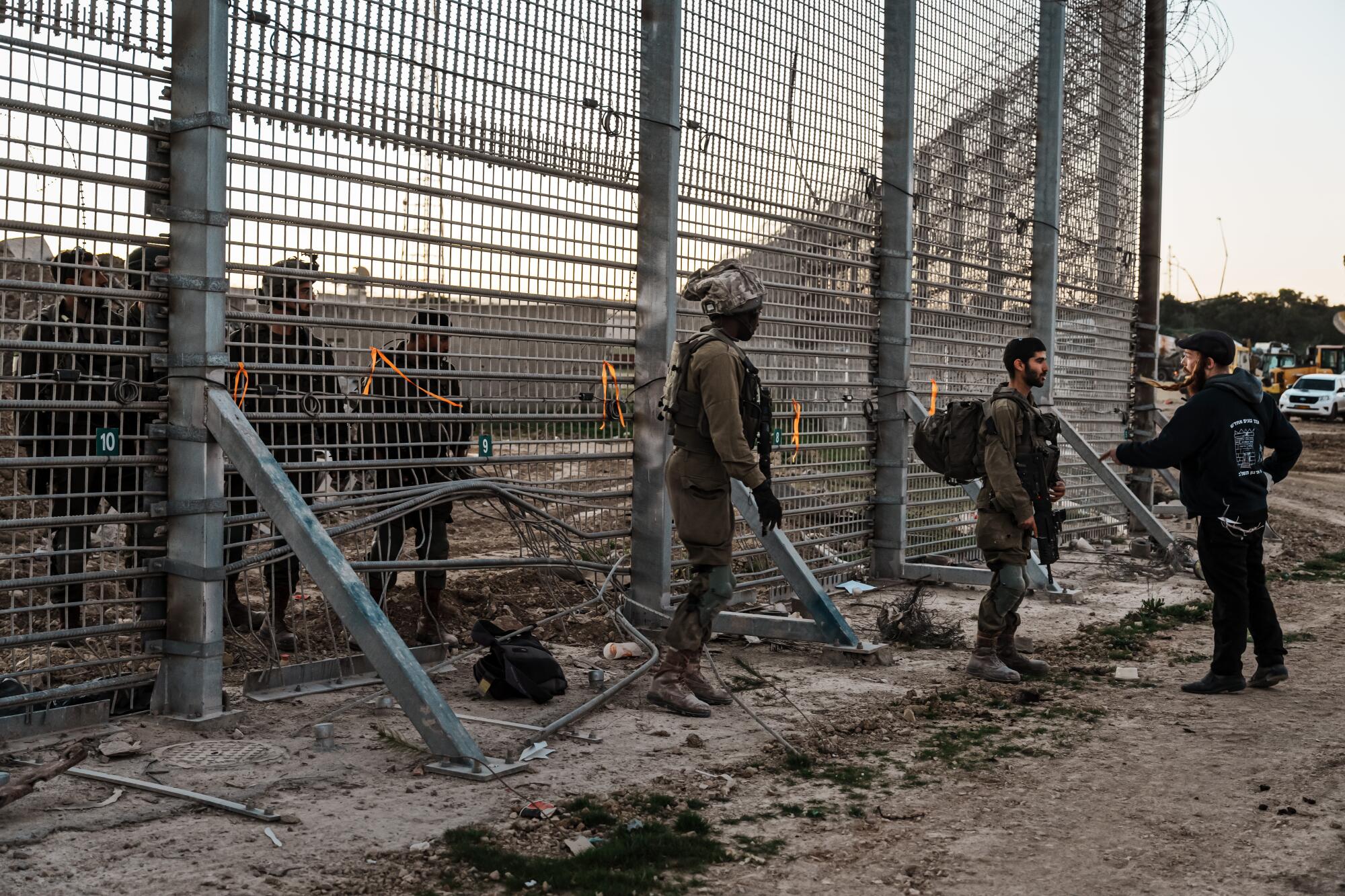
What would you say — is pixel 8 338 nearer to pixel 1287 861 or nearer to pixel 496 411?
pixel 496 411

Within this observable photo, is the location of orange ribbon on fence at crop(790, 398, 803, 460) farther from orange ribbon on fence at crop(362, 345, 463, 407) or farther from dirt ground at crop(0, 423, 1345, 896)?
orange ribbon on fence at crop(362, 345, 463, 407)

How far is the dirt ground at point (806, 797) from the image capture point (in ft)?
12.4

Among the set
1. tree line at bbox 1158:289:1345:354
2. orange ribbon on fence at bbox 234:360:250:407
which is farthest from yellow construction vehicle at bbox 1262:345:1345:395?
orange ribbon on fence at bbox 234:360:250:407

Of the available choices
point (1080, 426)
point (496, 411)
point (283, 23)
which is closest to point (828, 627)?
point (496, 411)

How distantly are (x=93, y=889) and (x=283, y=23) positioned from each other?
3614 millimetres

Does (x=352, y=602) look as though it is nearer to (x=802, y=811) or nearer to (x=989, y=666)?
(x=802, y=811)

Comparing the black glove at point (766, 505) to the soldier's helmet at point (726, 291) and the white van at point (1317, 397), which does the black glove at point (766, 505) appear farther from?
the white van at point (1317, 397)

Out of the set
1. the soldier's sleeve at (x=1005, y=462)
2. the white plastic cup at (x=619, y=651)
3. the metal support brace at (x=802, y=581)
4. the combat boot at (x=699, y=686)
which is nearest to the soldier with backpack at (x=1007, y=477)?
the soldier's sleeve at (x=1005, y=462)

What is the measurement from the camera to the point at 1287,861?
13.4ft

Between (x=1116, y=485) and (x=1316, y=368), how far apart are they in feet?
152

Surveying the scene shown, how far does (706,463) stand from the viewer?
5949 millimetres

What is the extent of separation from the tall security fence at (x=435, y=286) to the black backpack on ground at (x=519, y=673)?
627 millimetres

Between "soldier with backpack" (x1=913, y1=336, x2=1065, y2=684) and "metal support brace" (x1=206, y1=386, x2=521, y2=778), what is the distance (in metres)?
3.14

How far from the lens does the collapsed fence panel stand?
466 cm
